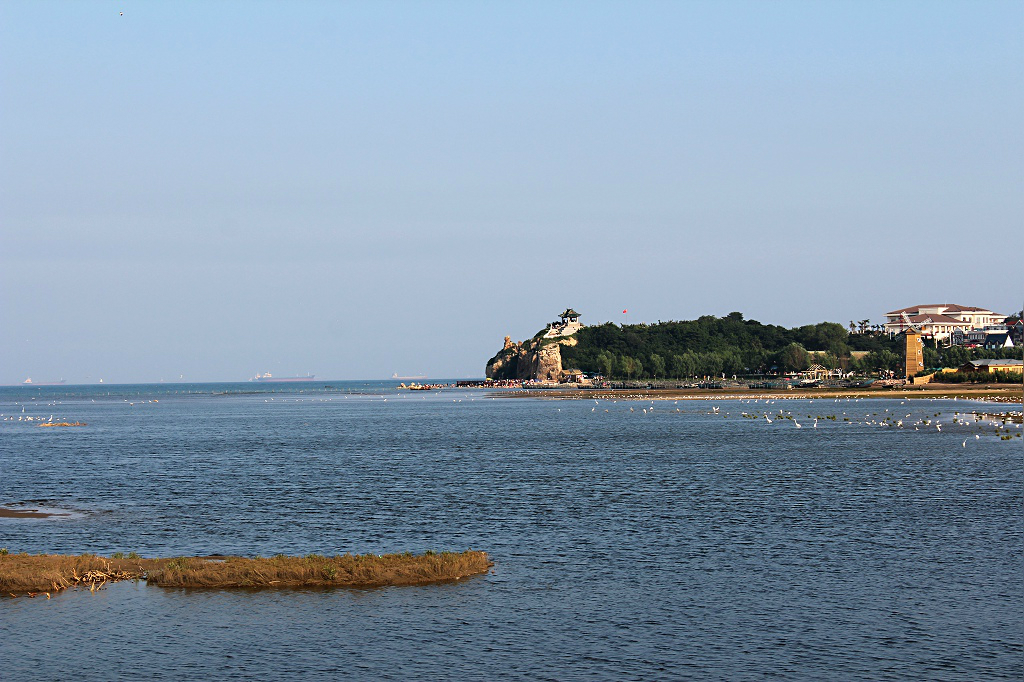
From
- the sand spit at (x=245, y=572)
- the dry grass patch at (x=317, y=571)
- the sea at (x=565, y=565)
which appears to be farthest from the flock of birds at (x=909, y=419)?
the sand spit at (x=245, y=572)

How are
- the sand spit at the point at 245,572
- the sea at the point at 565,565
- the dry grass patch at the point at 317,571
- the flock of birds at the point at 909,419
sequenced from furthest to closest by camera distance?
1. the flock of birds at the point at 909,419
2. the dry grass patch at the point at 317,571
3. the sand spit at the point at 245,572
4. the sea at the point at 565,565

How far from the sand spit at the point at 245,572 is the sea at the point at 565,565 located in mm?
775

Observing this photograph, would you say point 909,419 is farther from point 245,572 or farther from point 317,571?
point 245,572

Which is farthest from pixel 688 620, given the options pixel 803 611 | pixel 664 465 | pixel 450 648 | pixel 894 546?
pixel 664 465

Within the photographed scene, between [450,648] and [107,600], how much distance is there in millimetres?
12800

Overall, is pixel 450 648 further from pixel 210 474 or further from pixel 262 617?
pixel 210 474

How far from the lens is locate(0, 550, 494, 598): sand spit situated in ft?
116

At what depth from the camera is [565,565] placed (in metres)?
38.7

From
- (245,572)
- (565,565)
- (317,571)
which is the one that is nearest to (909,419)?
(565,565)

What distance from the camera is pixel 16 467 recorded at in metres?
88.0

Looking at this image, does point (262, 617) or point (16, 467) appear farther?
point (16, 467)

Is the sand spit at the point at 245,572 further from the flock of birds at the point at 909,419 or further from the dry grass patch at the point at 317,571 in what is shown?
the flock of birds at the point at 909,419

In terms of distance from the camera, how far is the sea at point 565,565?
27.2 m

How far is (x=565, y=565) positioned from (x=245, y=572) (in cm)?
1179
